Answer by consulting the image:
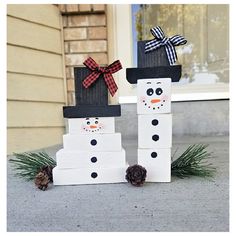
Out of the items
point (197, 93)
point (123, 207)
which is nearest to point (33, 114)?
point (123, 207)

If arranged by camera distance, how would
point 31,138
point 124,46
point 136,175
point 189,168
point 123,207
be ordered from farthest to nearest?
point 124,46 → point 31,138 → point 189,168 → point 136,175 → point 123,207

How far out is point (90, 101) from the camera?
856mm

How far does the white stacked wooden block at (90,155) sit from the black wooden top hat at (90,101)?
23mm

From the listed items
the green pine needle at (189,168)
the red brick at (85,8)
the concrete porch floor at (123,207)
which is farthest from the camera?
the red brick at (85,8)

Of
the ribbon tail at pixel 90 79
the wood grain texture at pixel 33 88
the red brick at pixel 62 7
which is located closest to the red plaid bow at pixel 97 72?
the ribbon tail at pixel 90 79

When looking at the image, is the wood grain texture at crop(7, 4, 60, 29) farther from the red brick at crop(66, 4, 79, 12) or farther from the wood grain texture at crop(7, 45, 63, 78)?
the wood grain texture at crop(7, 45, 63, 78)

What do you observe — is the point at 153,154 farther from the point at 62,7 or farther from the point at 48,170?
the point at 62,7

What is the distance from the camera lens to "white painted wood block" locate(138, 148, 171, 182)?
828mm

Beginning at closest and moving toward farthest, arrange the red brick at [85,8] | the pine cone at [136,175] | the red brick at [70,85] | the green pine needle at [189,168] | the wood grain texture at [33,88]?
the pine cone at [136,175], the green pine needle at [189,168], the wood grain texture at [33,88], the red brick at [85,8], the red brick at [70,85]

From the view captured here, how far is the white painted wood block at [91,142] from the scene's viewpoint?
2.76 feet

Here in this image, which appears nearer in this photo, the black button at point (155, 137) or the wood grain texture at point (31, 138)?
the black button at point (155, 137)

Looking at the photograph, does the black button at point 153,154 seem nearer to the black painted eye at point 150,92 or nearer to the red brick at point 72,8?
the black painted eye at point 150,92

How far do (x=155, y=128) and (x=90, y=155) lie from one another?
0.26 meters

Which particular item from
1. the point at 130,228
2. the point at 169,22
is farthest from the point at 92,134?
the point at 169,22
